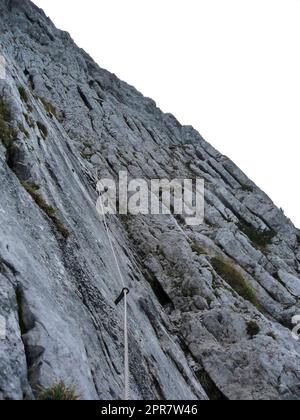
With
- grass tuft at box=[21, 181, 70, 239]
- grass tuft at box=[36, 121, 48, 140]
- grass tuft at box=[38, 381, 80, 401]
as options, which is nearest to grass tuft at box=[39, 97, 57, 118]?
grass tuft at box=[36, 121, 48, 140]

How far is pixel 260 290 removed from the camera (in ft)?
118

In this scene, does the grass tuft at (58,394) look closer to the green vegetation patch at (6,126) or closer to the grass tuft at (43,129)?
the green vegetation patch at (6,126)

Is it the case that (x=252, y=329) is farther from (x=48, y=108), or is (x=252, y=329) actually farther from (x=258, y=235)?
(x=48, y=108)

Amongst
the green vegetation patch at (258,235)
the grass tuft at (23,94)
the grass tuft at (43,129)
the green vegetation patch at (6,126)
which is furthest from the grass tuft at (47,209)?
the green vegetation patch at (258,235)

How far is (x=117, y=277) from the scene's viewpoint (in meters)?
21.0

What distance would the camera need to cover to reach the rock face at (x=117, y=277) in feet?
38.0

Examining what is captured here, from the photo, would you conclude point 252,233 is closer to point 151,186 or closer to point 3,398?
point 151,186

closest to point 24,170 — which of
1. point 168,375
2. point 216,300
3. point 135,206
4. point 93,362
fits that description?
point 93,362

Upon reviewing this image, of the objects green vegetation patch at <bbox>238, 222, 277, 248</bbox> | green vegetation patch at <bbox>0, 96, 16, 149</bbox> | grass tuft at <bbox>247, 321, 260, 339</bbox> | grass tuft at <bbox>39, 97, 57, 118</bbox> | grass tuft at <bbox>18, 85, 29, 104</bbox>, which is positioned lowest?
grass tuft at <bbox>247, 321, 260, 339</bbox>

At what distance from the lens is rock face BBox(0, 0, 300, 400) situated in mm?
11594

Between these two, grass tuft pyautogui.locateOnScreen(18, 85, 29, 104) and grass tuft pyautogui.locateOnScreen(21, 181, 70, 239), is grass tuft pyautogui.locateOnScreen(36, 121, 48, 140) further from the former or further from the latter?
grass tuft pyautogui.locateOnScreen(21, 181, 70, 239)

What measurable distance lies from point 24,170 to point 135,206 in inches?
803

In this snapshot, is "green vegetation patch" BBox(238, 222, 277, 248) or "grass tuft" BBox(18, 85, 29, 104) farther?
"green vegetation patch" BBox(238, 222, 277, 248)

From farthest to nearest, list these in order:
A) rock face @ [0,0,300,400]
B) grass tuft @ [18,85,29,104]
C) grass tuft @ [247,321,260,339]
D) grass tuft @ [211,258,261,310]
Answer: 1. grass tuft @ [211,258,261,310]
2. grass tuft @ [247,321,260,339]
3. grass tuft @ [18,85,29,104]
4. rock face @ [0,0,300,400]
